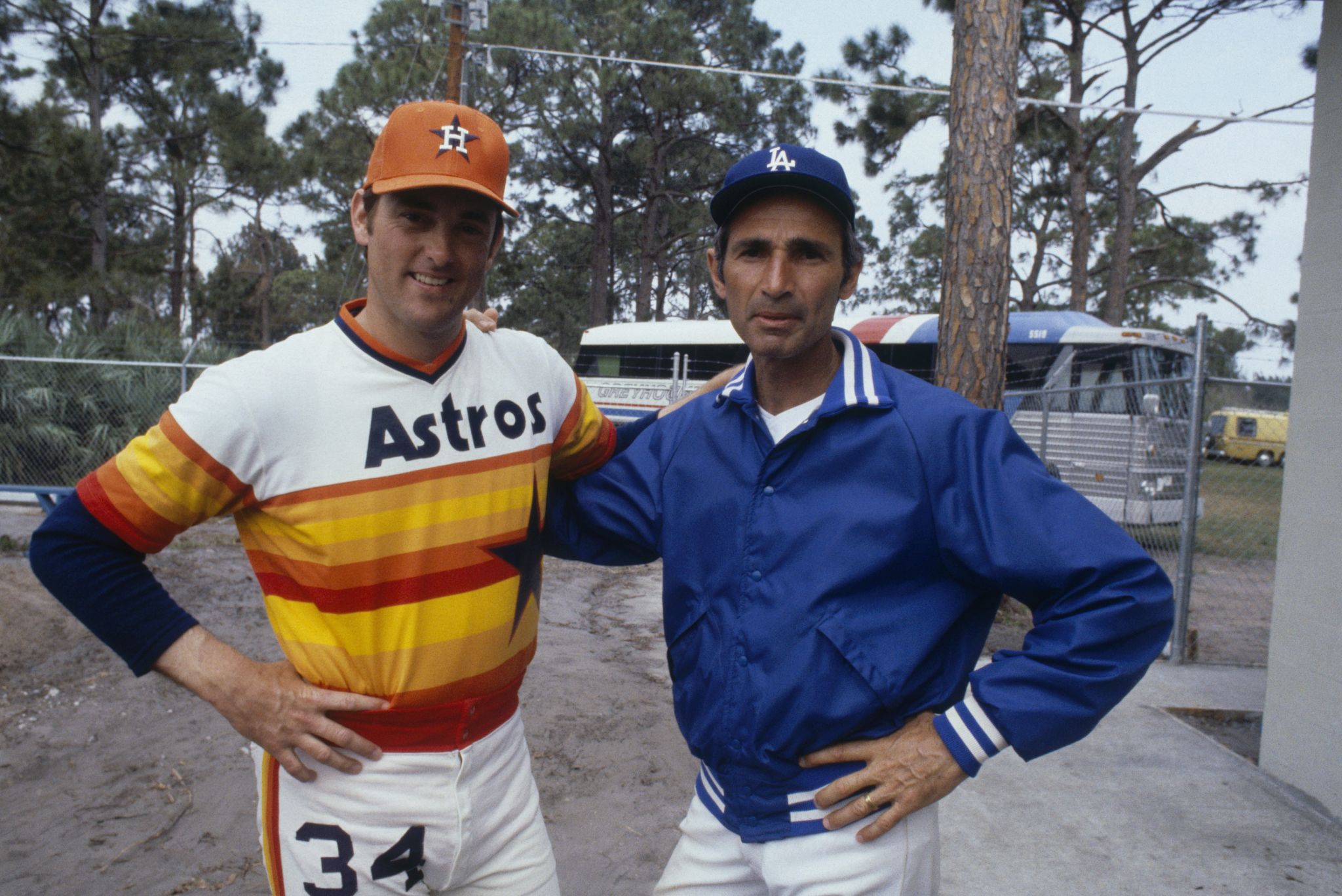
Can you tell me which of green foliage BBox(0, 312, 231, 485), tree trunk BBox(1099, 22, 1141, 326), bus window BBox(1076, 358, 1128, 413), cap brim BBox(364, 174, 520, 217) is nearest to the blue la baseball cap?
cap brim BBox(364, 174, 520, 217)

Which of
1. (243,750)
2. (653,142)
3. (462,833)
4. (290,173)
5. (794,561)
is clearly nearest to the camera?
(794,561)

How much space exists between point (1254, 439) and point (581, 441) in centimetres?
790

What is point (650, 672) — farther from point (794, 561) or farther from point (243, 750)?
point (794, 561)

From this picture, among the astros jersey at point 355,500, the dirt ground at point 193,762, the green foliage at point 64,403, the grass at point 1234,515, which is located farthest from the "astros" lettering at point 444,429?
the green foliage at point 64,403

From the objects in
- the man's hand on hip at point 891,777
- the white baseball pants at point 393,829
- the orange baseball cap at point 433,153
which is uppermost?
the orange baseball cap at point 433,153

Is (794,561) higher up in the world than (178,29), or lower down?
lower down

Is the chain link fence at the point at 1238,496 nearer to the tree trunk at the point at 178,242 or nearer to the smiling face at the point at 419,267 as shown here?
the smiling face at the point at 419,267

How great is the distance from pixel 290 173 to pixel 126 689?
60.4 ft

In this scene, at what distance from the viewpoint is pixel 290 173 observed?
68.7 ft

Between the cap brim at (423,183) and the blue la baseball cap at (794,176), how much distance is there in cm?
47

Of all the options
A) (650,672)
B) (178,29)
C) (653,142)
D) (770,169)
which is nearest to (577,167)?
(653,142)

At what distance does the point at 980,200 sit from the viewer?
630 cm

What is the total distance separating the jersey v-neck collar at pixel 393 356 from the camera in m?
1.86

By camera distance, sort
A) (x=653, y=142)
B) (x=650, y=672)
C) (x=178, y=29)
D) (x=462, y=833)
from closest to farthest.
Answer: (x=462, y=833), (x=650, y=672), (x=178, y=29), (x=653, y=142)
